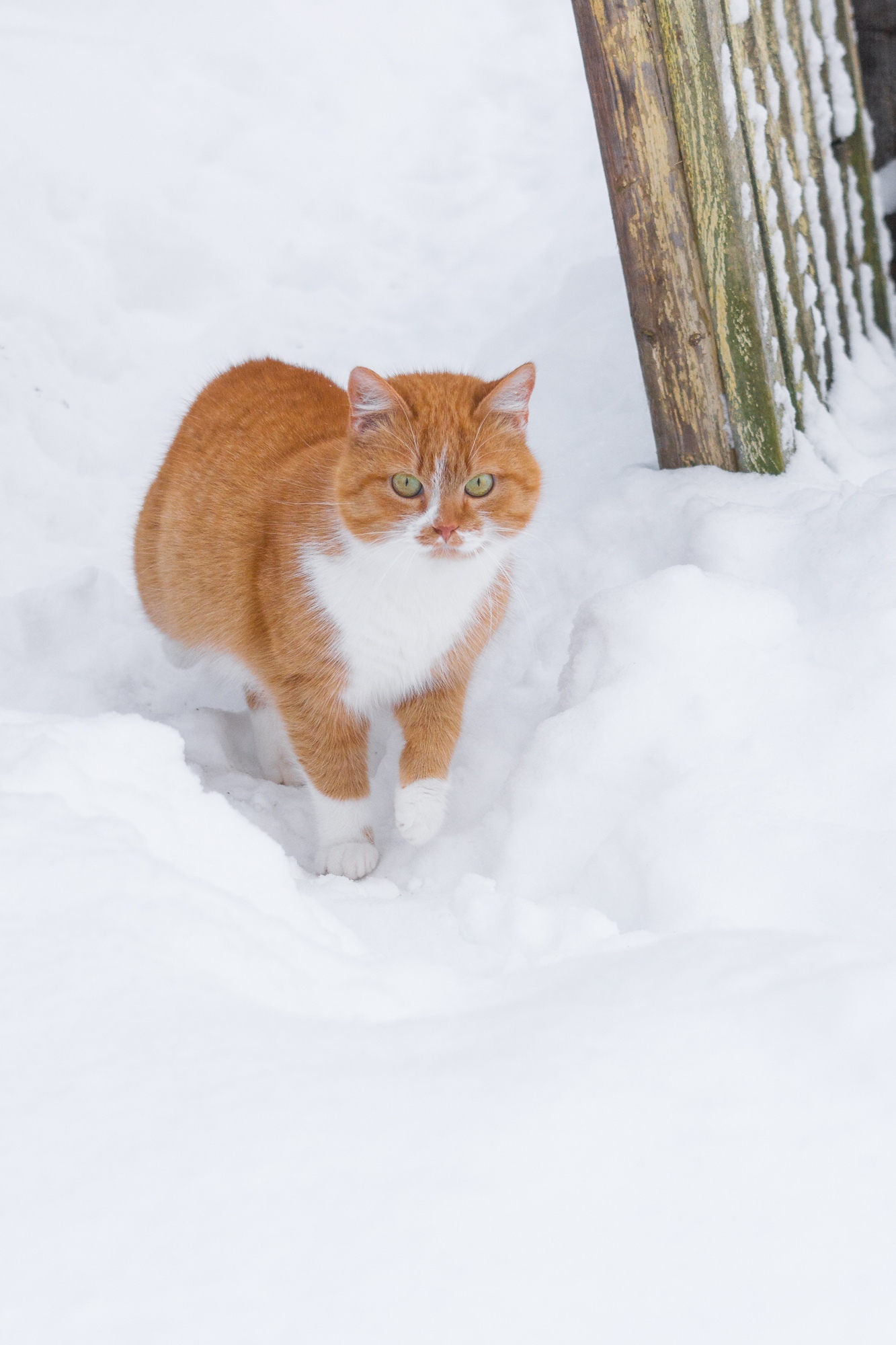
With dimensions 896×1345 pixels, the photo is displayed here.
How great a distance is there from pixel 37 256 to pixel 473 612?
250 centimetres

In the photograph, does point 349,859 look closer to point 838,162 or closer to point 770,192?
point 770,192

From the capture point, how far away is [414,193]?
4531 millimetres

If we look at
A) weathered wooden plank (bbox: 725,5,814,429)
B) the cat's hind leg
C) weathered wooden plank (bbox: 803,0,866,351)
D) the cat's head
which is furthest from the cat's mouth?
weathered wooden plank (bbox: 803,0,866,351)

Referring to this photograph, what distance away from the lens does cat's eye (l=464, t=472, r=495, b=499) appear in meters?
2.00

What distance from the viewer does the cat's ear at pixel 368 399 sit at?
6.38 ft

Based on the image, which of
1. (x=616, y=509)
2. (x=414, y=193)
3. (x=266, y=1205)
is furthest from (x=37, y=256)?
(x=266, y=1205)

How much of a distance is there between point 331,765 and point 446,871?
0.35 metres

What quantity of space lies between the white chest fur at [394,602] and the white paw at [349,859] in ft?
1.04

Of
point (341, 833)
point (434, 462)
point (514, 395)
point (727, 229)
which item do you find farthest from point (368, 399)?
point (727, 229)

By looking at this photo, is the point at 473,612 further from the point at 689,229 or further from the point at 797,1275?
the point at 797,1275

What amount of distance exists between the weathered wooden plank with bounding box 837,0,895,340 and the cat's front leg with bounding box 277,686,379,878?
7.09 ft

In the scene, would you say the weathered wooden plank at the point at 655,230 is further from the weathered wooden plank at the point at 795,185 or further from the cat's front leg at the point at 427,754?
the cat's front leg at the point at 427,754

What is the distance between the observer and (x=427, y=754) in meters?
2.20

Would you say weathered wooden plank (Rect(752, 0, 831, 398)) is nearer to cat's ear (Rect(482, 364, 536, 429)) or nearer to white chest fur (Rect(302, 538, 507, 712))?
cat's ear (Rect(482, 364, 536, 429))
